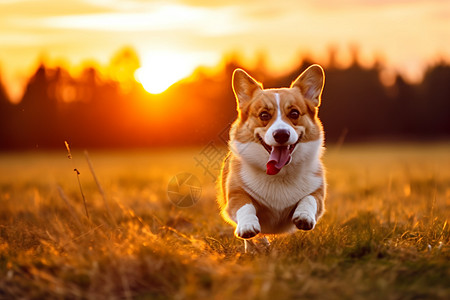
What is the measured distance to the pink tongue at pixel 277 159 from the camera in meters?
3.83

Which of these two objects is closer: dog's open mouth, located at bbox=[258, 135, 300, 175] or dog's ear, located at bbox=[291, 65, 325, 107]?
dog's open mouth, located at bbox=[258, 135, 300, 175]

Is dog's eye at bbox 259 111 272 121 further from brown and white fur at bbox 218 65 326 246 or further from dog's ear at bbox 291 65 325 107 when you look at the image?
dog's ear at bbox 291 65 325 107

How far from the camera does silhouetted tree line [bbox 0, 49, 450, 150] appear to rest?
23.4 m

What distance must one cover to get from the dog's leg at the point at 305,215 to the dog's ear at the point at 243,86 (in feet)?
3.86

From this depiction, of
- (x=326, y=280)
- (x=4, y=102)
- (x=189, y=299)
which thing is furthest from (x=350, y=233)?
(x=4, y=102)

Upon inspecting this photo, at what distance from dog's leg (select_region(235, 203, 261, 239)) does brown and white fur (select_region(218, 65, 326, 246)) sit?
1 cm

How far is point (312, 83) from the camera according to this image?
444 centimetres

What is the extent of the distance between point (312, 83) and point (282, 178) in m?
1.01

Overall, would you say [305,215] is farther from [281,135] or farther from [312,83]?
[312,83]

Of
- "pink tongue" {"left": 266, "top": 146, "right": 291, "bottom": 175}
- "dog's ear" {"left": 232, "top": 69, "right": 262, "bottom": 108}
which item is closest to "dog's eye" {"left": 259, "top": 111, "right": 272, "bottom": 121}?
"pink tongue" {"left": 266, "top": 146, "right": 291, "bottom": 175}

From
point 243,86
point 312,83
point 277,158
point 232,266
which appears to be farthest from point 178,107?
point 232,266

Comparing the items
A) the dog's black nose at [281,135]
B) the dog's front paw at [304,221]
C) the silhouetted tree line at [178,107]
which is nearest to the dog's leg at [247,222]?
the dog's front paw at [304,221]

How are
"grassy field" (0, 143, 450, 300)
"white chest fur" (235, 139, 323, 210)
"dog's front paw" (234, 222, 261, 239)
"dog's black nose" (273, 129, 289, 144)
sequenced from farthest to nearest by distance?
1. "white chest fur" (235, 139, 323, 210)
2. "dog's black nose" (273, 129, 289, 144)
3. "dog's front paw" (234, 222, 261, 239)
4. "grassy field" (0, 143, 450, 300)

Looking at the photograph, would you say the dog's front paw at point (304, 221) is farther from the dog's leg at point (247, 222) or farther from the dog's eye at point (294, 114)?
the dog's eye at point (294, 114)
